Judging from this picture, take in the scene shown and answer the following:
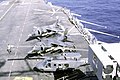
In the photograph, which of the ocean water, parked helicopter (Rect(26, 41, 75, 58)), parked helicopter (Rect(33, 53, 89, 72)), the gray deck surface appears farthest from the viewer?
the ocean water

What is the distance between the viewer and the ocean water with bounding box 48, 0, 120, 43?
71.7 meters

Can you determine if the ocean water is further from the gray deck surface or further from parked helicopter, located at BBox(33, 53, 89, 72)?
parked helicopter, located at BBox(33, 53, 89, 72)

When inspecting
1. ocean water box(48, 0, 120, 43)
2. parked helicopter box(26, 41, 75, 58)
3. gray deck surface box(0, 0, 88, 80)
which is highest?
parked helicopter box(26, 41, 75, 58)

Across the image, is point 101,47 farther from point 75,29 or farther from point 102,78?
point 75,29

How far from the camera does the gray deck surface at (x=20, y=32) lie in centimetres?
3590

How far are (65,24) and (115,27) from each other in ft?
59.6

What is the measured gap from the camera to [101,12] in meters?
89.7

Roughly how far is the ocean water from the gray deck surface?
1113 cm

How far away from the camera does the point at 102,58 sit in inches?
1106

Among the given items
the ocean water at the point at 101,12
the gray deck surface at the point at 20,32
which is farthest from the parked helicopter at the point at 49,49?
the ocean water at the point at 101,12

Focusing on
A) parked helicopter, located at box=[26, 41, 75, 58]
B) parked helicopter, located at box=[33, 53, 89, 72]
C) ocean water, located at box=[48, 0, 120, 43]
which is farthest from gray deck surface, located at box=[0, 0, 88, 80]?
ocean water, located at box=[48, 0, 120, 43]

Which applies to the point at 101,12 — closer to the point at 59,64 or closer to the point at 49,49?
the point at 49,49

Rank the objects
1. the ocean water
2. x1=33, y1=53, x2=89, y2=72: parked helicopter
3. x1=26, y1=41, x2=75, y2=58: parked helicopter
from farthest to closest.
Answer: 1. the ocean water
2. x1=26, y1=41, x2=75, y2=58: parked helicopter
3. x1=33, y1=53, x2=89, y2=72: parked helicopter

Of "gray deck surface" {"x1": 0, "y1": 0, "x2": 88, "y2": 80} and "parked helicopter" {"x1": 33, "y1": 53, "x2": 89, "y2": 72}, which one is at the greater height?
"parked helicopter" {"x1": 33, "y1": 53, "x2": 89, "y2": 72}
